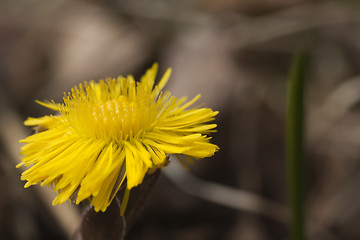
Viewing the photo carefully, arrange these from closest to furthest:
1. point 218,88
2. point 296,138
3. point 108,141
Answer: point 108,141
point 296,138
point 218,88

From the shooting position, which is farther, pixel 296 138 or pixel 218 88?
pixel 218 88

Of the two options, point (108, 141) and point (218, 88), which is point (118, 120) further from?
point (218, 88)

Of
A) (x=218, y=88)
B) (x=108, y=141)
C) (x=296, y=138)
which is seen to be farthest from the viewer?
(x=218, y=88)

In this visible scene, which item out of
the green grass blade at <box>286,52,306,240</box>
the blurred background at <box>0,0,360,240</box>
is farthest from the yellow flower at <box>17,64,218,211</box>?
the blurred background at <box>0,0,360,240</box>

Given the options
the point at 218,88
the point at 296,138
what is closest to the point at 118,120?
the point at 296,138

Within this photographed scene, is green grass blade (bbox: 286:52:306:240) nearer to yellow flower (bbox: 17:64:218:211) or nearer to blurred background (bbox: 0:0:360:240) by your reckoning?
yellow flower (bbox: 17:64:218:211)
